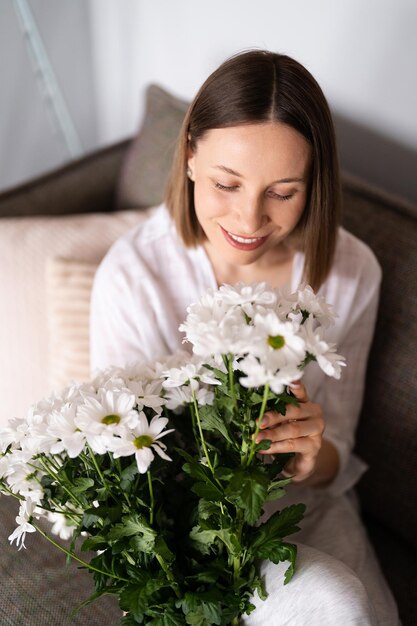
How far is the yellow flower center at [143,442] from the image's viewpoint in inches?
29.9

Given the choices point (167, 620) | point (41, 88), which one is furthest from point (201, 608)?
point (41, 88)

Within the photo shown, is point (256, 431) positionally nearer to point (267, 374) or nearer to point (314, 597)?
point (267, 374)

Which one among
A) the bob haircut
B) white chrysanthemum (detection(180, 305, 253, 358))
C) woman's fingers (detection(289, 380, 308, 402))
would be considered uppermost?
the bob haircut

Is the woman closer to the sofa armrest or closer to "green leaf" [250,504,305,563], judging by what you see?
"green leaf" [250,504,305,563]

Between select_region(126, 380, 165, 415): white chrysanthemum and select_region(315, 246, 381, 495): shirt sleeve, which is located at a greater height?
select_region(126, 380, 165, 415): white chrysanthemum

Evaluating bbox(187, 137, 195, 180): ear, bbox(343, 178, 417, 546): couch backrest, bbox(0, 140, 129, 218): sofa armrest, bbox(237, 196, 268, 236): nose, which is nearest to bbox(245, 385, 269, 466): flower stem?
bbox(237, 196, 268, 236): nose

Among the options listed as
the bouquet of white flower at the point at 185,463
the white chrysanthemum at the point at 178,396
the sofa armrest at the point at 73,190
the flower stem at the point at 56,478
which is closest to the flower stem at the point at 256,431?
the bouquet of white flower at the point at 185,463

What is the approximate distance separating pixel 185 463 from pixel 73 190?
1056 mm

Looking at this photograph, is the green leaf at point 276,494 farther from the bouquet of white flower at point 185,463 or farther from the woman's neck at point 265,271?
the woman's neck at point 265,271

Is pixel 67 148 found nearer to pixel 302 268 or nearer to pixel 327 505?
pixel 302 268

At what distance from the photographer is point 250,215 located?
1.03 metres

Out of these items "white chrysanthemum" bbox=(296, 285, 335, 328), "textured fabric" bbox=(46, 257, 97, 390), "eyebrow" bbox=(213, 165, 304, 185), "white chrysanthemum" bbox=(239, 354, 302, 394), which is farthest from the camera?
"textured fabric" bbox=(46, 257, 97, 390)

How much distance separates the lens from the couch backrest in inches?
52.2

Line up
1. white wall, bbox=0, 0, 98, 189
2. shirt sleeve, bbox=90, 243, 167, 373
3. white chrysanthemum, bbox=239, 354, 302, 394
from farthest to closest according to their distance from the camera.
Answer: white wall, bbox=0, 0, 98, 189 → shirt sleeve, bbox=90, 243, 167, 373 → white chrysanthemum, bbox=239, 354, 302, 394
